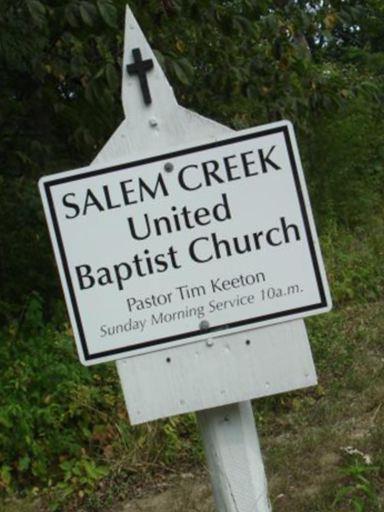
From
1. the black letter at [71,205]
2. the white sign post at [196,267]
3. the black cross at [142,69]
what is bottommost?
the white sign post at [196,267]

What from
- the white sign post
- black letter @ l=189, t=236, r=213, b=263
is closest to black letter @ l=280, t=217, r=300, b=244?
the white sign post

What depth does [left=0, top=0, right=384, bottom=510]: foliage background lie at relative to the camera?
14.3ft

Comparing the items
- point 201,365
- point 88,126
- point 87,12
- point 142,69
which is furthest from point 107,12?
point 201,365

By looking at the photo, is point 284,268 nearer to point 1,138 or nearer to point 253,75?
point 253,75

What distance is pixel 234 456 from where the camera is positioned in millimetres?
2213

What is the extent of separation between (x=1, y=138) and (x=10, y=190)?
1.38ft

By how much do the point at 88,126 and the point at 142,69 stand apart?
4.27 m

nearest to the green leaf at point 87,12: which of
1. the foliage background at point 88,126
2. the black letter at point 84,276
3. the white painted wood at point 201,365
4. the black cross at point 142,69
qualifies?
the foliage background at point 88,126

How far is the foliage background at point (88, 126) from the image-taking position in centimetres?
437

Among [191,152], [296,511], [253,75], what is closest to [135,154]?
[191,152]

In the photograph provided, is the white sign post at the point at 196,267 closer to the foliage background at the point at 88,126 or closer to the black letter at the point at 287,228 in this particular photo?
the black letter at the point at 287,228

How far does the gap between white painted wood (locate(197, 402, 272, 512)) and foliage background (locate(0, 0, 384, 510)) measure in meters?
2.02

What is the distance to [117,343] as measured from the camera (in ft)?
6.82

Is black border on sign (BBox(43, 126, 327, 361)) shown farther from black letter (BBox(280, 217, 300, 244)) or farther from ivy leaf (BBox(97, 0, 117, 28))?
ivy leaf (BBox(97, 0, 117, 28))
